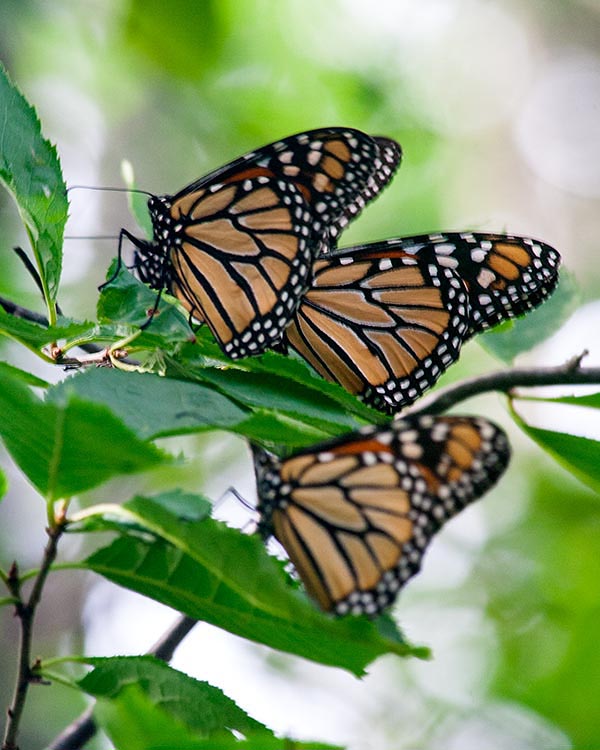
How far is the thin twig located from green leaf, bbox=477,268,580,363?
143 cm

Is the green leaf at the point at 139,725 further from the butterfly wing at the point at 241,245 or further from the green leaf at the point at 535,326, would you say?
the green leaf at the point at 535,326

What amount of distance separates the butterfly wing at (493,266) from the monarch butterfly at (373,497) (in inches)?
31.5

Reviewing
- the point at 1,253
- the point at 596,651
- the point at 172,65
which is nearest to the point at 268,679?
the point at 596,651

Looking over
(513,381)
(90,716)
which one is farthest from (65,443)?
(513,381)

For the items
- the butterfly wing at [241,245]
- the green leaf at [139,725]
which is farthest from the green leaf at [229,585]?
the butterfly wing at [241,245]

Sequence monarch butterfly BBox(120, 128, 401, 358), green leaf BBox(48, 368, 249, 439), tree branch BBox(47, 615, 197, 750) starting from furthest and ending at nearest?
monarch butterfly BBox(120, 128, 401, 358), tree branch BBox(47, 615, 197, 750), green leaf BBox(48, 368, 249, 439)

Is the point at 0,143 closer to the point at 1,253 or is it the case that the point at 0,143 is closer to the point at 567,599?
the point at 1,253

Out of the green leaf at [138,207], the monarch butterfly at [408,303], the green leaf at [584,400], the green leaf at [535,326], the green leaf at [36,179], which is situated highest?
the green leaf at [535,326]

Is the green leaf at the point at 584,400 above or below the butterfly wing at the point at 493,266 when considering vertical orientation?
below

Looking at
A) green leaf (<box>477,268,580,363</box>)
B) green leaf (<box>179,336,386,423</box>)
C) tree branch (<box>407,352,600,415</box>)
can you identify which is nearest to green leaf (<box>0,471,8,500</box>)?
green leaf (<box>179,336,386,423</box>)

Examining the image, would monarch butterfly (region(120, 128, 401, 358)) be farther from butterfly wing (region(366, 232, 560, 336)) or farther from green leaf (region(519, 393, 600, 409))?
green leaf (region(519, 393, 600, 409))

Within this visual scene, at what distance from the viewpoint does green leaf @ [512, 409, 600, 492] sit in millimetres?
1722

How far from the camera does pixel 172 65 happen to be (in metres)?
5.05

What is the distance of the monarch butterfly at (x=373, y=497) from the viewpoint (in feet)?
4.76
